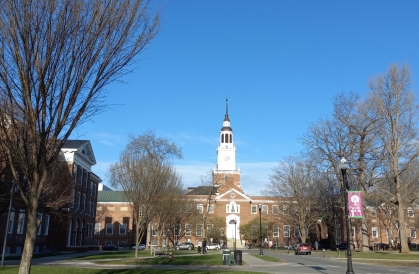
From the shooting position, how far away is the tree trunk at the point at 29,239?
9.06m

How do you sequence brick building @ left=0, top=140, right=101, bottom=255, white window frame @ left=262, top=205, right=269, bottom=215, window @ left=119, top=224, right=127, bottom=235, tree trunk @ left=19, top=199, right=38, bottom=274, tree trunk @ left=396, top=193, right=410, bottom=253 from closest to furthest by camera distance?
tree trunk @ left=19, top=199, right=38, bottom=274 → tree trunk @ left=396, top=193, right=410, bottom=253 → brick building @ left=0, top=140, right=101, bottom=255 → window @ left=119, top=224, right=127, bottom=235 → white window frame @ left=262, top=205, right=269, bottom=215

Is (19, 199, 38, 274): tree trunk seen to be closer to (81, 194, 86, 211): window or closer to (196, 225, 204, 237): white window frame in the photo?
(81, 194, 86, 211): window

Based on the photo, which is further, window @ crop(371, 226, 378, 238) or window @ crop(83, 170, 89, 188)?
window @ crop(371, 226, 378, 238)

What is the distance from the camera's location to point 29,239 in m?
9.25

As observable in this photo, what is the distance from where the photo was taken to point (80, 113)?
9.94m

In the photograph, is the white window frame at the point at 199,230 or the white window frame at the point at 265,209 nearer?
the white window frame at the point at 199,230

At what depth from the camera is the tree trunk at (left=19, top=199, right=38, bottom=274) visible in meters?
9.06

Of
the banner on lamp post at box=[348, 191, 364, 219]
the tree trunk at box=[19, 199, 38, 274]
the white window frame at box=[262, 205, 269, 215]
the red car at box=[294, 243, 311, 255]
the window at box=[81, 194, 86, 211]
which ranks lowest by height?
the red car at box=[294, 243, 311, 255]

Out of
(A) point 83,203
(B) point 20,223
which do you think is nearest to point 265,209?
(A) point 83,203

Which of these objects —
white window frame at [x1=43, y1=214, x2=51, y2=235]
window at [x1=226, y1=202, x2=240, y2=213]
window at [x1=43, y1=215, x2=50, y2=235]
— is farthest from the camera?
window at [x1=226, y1=202, x2=240, y2=213]

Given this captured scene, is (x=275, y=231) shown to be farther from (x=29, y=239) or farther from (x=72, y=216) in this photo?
(x=29, y=239)

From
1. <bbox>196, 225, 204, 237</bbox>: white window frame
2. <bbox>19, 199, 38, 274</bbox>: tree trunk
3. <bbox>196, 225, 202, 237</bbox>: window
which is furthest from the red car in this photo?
<bbox>19, 199, 38, 274</bbox>: tree trunk

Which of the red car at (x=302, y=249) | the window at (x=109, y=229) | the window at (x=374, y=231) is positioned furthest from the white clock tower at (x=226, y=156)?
the red car at (x=302, y=249)

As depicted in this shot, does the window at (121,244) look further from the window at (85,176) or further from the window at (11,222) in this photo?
the window at (11,222)
